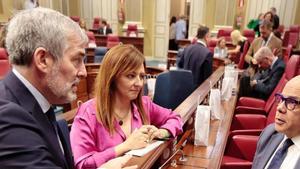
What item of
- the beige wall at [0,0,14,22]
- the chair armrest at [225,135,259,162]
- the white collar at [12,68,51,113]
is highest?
the beige wall at [0,0,14,22]

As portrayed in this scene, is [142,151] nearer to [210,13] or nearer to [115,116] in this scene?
[115,116]

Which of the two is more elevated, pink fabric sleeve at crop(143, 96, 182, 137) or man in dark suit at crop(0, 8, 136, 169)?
man in dark suit at crop(0, 8, 136, 169)

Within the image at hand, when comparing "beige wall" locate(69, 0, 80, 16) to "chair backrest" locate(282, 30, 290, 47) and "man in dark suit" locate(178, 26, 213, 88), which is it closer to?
"chair backrest" locate(282, 30, 290, 47)

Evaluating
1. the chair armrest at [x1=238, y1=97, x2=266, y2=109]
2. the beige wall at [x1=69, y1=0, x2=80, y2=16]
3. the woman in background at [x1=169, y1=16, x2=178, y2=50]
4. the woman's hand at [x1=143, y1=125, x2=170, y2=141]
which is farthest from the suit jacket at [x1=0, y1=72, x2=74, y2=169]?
the beige wall at [x1=69, y1=0, x2=80, y2=16]

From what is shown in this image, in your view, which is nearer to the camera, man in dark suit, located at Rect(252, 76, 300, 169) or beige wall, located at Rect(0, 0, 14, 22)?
man in dark suit, located at Rect(252, 76, 300, 169)

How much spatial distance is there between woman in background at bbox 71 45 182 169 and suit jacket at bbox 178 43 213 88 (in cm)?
222

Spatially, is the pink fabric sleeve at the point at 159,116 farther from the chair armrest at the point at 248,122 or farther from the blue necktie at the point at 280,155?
the chair armrest at the point at 248,122

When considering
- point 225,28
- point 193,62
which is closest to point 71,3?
point 225,28

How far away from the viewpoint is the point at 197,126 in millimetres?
1624

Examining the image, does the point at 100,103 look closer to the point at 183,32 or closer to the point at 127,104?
the point at 127,104

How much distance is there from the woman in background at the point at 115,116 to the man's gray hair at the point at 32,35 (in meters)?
0.61

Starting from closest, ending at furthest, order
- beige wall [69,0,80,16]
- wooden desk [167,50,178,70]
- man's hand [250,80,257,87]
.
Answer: man's hand [250,80,257,87], wooden desk [167,50,178,70], beige wall [69,0,80,16]

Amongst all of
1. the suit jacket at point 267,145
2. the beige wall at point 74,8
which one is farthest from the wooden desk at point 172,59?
the beige wall at point 74,8

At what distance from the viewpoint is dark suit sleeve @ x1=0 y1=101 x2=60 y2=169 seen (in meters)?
0.59
